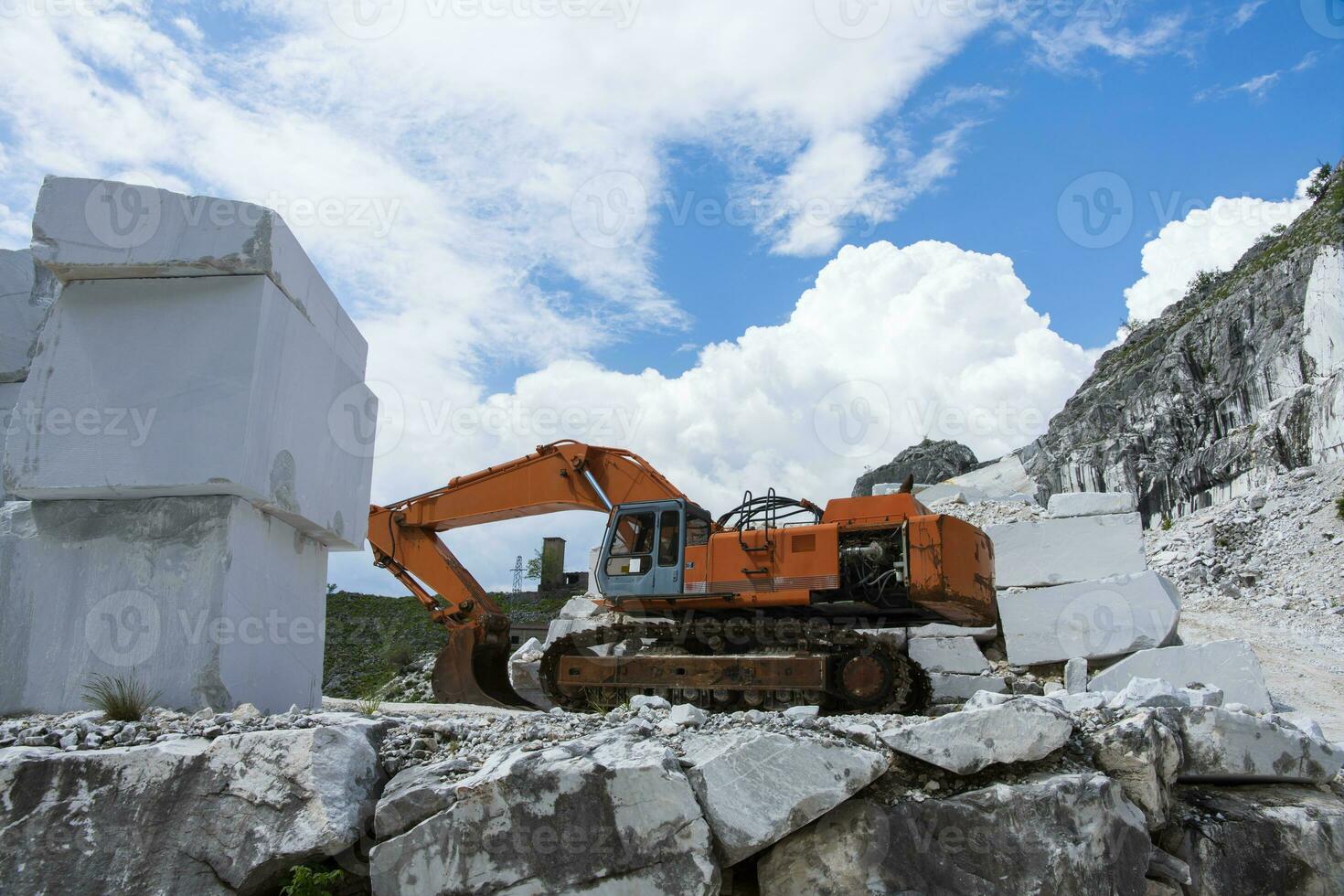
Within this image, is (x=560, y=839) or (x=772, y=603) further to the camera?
(x=772, y=603)

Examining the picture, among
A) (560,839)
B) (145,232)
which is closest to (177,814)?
(560,839)

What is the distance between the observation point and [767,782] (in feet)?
12.9

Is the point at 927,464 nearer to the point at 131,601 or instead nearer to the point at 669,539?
the point at 669,539

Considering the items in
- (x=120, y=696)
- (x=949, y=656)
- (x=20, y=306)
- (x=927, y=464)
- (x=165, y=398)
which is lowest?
(x=949, y=656)

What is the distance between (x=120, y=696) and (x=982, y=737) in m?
4.01

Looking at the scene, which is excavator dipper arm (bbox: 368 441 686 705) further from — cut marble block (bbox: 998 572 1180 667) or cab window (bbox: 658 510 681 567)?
cut marble block (bbox: 998 572 1180 667)

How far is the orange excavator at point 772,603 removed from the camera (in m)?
8.91

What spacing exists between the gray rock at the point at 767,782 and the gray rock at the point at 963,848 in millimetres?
165

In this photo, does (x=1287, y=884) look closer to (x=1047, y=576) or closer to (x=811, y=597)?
(x=811, y=597)

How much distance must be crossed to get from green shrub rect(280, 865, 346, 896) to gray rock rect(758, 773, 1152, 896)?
5.69 ft

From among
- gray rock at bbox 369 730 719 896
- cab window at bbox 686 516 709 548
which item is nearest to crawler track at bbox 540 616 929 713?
cab window at bbox 686 516 709 548
